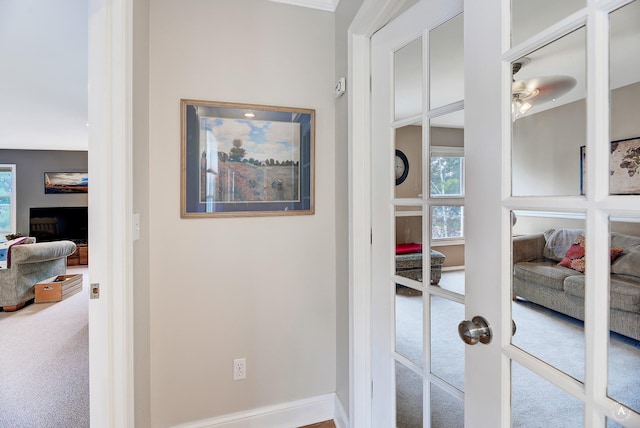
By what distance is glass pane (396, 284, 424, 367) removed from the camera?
48.4 inches

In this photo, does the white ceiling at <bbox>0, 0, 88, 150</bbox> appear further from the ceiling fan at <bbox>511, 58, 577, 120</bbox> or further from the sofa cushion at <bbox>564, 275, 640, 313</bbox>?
the sofa cushion at <bbox>564, 275, 640, 313</bbox>

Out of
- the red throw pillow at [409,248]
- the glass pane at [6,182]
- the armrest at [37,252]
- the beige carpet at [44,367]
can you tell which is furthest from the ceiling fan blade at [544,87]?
the glass pane at [6,182]

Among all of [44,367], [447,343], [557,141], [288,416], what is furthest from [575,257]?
[44,367]

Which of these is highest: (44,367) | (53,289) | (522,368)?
(522,368)

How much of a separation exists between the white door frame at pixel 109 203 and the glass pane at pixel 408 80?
1089 millimetres

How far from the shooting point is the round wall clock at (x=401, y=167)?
51.7 inches

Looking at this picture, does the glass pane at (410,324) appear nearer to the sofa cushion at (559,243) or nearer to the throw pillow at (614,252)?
the sofa cushion at (559,243)

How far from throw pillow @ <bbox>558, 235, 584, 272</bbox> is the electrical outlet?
63.2 inches

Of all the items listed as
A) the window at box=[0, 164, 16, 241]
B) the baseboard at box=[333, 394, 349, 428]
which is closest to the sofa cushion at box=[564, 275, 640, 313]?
the baseboard at box=[333, 394, 349, 428]

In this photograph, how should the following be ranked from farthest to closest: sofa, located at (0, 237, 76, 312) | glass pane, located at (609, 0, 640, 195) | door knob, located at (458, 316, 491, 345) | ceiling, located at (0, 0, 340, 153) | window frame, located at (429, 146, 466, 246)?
sofa, located at (0, 237, 76, 312), ceiling, located at (0, 0, 340, 153), window frame, located at (429, 146, 466, 246), door knob, located at (458, 316, 491, 345), glass pane, located at (609, 0, 640, 195)

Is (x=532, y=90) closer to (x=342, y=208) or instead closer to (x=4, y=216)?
(x=342, y=208)

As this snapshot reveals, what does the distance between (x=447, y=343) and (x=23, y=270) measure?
4.89 meters

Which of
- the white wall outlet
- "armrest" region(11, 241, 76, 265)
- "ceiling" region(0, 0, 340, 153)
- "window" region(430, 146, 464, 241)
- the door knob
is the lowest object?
"armrest" region(11, 241, 76, 265)

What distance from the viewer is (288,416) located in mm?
1791
